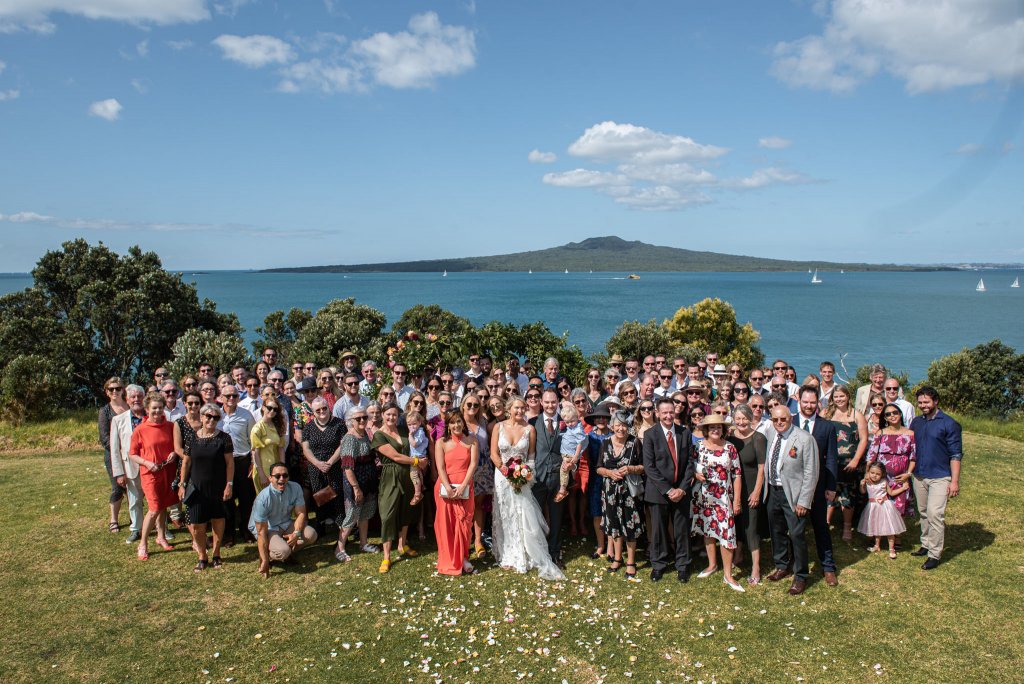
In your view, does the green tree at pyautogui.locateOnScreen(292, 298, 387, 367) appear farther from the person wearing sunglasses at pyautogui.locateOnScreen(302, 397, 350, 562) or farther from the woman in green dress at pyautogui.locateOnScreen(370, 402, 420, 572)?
the woman in green dress at pyautogui.locateOnScreen(370, 402, 420, 572)

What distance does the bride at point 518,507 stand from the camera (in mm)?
7406

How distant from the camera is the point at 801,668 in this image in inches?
214

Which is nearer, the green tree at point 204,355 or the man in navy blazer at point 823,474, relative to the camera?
the man in navy blazer at point 823,474

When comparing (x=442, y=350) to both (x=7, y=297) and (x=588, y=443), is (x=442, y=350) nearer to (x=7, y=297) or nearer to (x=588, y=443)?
(x=588, y=443)

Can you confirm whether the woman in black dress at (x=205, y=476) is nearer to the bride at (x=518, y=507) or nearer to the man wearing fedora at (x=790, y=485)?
the bride at (x=518, y=507)

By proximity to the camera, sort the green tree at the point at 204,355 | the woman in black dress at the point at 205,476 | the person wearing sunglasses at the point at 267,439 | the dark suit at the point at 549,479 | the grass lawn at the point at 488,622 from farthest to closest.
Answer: the green tree at the point at 204,355 → the person wearing sunglasses at the point at 267,439 → the dark suit at the point at 549,479 → the woman in black dress at the point at 205,476 → the grass lawn at the point at 488,622

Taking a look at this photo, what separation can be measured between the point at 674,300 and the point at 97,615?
6031 inches

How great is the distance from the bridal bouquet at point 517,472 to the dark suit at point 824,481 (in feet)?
11.1

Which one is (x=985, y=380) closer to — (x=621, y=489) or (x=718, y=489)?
(x=718, y=489)

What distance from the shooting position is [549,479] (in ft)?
24.7

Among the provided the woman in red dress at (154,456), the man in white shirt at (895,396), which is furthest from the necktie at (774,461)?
the woman in red dress at (154,456)

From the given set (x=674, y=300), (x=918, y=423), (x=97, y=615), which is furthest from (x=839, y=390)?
(x=674, y=300)

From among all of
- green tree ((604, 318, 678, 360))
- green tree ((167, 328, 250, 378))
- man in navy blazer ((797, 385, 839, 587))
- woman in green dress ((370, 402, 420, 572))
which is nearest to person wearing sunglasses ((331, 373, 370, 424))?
woman in green dress ((370, 402, 420, 572))

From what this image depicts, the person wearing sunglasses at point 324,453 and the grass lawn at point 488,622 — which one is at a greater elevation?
the person wearing sunglasses at point 324,453
